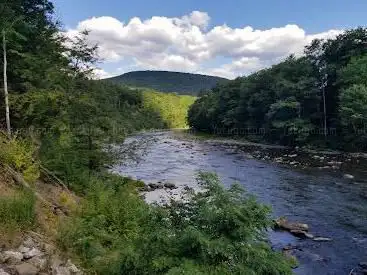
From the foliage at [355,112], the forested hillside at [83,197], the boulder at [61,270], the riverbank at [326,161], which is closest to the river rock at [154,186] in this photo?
the forested hillside at [83,197]

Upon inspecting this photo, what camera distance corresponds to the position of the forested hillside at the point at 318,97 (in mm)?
55250

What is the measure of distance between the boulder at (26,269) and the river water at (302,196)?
542 centimetres

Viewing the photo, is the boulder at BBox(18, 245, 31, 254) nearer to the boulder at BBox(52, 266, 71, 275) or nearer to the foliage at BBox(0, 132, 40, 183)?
the boulder at BBox(52, 266, 71, 275)

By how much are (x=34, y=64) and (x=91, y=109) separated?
11.7ft

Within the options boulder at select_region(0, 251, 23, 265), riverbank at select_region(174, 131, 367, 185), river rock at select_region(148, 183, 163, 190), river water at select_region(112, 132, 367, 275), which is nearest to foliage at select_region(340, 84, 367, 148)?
riverbank at select_region(174, 131, 367, 185)

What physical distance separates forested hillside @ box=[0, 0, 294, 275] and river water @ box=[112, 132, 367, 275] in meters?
2.96

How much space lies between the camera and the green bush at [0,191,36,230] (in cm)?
1033

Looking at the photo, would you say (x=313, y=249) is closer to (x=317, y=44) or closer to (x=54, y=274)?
(x=54, y=274)

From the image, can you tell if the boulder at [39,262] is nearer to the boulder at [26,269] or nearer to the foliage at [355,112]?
the boulder at [26,269]

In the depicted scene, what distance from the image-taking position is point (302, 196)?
27.5 metres

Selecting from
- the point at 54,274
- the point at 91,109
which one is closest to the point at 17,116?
the point at 91,109

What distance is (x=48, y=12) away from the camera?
2872 centimetres

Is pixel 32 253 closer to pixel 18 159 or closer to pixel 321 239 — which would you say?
pixel 18 159

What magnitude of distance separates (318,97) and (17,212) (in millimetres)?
60914
